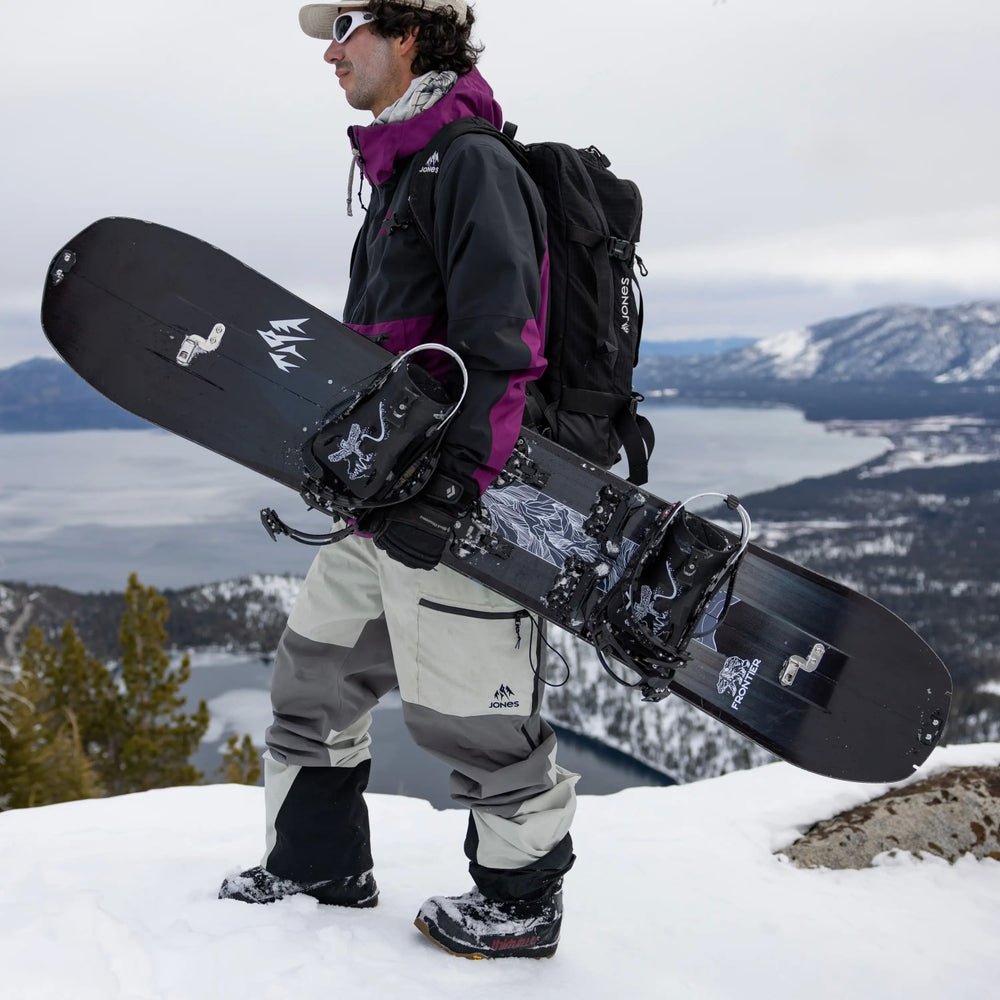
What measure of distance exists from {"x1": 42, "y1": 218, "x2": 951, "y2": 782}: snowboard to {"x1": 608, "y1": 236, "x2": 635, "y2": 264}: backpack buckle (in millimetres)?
512

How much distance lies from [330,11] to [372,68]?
285mm

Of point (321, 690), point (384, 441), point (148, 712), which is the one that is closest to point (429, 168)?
point (384, 441)

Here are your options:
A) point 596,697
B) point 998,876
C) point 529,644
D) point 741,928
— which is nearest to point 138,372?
point 529,644

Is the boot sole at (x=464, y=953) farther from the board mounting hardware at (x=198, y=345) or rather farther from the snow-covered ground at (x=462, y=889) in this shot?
the board mounting hardware at (x=198, y=345)

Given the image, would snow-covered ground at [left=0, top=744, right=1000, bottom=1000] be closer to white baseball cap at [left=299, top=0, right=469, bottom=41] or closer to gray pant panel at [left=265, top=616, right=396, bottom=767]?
gray pant panel at [left=265, top=616, right=396, bottom=767]

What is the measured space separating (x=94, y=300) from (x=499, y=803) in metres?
1.77

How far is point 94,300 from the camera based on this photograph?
2365 millimetres

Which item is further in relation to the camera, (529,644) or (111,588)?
(111,588)

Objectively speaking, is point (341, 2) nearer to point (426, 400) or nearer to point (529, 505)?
point (426, 400)

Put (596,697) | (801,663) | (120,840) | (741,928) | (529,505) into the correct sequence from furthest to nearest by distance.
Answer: (596,697)
(120,840)
(741,928)
(801,663)
(529,505)

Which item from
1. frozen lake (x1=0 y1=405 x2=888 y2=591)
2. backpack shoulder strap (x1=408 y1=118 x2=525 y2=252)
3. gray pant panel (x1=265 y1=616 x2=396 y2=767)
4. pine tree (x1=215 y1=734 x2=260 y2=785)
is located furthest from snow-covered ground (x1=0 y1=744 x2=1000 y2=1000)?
frozen lake (x1=0 y1=405 x2=888 y2=591)

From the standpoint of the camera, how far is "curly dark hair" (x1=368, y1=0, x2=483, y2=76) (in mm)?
2107

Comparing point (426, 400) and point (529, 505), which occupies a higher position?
point (426, 400)

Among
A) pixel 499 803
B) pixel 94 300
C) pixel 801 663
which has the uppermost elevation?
pixel 94 300
